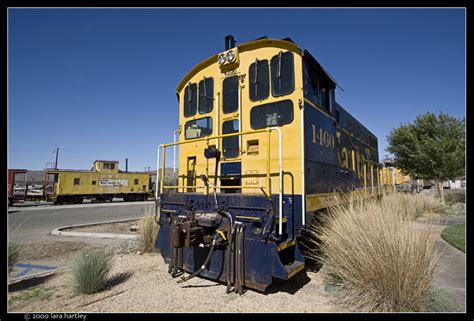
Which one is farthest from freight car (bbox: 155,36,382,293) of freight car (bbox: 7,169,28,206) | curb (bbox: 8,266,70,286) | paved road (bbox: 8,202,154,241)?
freight car (bbox: 7,169,28,206)

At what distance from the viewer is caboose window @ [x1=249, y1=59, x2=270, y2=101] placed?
5035 millimetres

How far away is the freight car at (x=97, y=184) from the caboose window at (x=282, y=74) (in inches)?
968

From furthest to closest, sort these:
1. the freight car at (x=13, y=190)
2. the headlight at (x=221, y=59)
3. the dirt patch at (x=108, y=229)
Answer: the freight car at (x=13, y=190) < the dirt patch at (x=108, y=229) < the headlight at (x=221, y=59)

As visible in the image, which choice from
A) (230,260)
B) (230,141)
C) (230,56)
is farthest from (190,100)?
(230,260)

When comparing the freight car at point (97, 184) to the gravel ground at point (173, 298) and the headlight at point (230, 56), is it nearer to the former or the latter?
the gravel ground at point (173, 298)

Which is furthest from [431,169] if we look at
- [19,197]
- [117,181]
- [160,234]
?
[19,197]

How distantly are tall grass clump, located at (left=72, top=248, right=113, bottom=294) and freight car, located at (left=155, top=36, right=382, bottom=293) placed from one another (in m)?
1.09

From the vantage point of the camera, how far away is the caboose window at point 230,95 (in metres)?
5.43

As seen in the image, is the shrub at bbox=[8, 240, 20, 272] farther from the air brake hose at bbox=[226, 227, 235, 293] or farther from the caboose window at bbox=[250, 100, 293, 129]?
the caboose window at bbox=[250, 100, 293, 129]

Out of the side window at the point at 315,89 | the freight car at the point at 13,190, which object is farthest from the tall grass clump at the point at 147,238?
the freight car at the point at 13,190

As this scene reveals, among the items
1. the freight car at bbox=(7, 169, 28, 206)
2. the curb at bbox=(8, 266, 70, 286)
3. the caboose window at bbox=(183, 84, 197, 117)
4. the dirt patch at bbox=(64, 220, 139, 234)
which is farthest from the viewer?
the freight car at bbox=(7, 169, 28, 206)

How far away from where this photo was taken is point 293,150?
4555 millimetres
